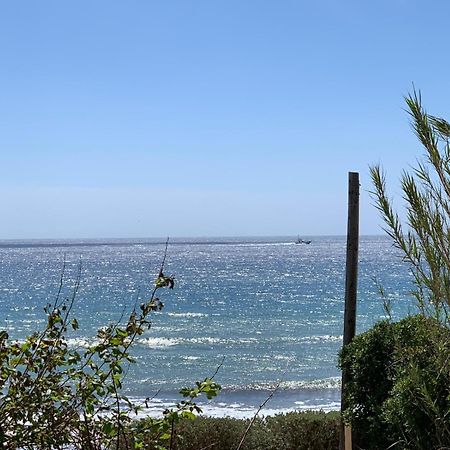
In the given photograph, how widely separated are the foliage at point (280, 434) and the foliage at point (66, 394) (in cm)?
443

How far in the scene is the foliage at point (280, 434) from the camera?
22.9 feet

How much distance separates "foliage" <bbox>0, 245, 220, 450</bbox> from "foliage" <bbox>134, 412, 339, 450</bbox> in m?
4.43

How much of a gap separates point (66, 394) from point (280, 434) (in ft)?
15.7

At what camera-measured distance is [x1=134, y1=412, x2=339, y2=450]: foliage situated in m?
6.97

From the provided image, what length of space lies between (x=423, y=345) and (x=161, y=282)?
8.80 feet

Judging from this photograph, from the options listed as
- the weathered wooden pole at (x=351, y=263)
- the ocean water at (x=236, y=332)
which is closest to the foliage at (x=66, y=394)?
the ocean water at (x=236, y=332)

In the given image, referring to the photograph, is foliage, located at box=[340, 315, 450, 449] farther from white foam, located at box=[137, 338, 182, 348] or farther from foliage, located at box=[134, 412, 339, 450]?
white foam, located at box=[137, 338, 182, 348]

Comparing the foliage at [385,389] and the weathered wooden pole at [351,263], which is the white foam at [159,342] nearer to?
the weathered wooden pole at [351,263]

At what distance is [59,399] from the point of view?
8.42ft

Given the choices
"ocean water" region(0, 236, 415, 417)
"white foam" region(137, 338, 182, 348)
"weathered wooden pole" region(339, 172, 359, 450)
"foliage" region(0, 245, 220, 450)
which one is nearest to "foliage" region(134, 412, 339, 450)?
"weathered wooden pole" region(339, 172, 359, 450)

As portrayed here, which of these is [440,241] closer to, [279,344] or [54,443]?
[54,443]

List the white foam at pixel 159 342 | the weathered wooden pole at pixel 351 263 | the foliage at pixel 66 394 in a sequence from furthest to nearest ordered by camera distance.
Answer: the white foam at pixel 159 342 < the weathered wooden pole at pixel 351 263 < the foliage at pixel 66 394

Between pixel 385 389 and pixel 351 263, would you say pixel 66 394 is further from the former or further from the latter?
pixel 351 263

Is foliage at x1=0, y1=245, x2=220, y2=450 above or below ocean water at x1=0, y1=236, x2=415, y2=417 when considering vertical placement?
above
